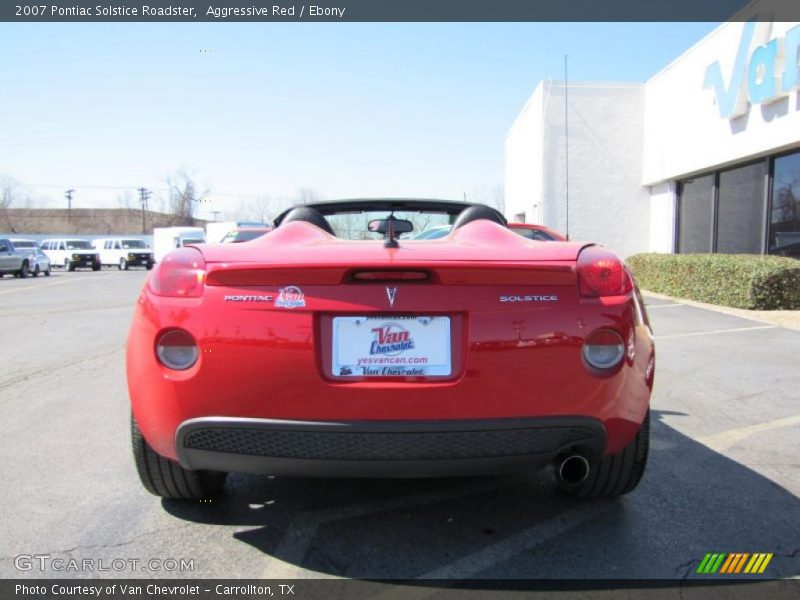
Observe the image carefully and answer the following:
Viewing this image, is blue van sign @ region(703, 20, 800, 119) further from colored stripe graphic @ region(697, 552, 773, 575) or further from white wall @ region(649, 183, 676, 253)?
colored stripe graphic @ region(697, 552, 773, 575)

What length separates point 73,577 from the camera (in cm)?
211

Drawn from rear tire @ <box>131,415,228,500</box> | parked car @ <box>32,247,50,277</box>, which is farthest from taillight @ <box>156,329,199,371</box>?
parked car @ <box>32,247,50,277</box>

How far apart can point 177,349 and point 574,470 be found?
5.62ft

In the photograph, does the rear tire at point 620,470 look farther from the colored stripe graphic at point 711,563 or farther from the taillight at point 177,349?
the taillight at point 177,349

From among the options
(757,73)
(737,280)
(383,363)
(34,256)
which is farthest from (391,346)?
(34,256)

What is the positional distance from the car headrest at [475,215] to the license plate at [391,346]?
43.9 inches

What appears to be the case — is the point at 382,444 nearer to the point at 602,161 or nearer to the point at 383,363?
the point at 383,363

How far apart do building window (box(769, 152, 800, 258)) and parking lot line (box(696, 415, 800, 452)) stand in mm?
9782

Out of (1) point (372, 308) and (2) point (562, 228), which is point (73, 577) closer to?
(1) point (372, 308)

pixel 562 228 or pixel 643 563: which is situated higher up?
pixel 562 228

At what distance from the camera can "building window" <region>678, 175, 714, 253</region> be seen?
15.6 meters

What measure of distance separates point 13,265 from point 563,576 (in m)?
30.5
